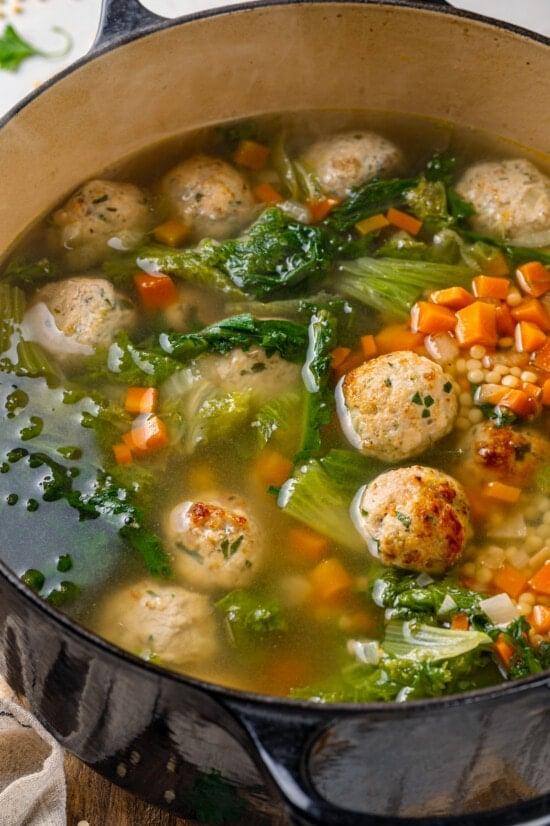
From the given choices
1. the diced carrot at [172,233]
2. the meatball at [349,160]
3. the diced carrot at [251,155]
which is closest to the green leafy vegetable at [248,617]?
the diced carrot at [172,233]

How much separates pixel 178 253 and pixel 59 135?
1.86ft

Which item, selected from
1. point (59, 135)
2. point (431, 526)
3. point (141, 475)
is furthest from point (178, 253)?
point (431, 526)

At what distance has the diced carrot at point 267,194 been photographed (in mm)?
3508

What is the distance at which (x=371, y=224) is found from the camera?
11.3ft

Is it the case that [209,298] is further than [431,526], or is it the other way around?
[209,298]

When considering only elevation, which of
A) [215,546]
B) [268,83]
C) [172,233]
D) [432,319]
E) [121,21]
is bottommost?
[215,546]

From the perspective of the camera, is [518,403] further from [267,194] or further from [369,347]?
[267,194]

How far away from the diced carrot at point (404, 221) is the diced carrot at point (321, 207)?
7.2 inches

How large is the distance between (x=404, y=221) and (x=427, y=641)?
1.49 metres

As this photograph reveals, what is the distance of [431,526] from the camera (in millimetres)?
2662

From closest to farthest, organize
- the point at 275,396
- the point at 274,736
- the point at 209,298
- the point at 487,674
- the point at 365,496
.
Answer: the point at 274,736 < the point at 487,674 < the point at 365,496 < the point at 275,396 < the point at 209,298

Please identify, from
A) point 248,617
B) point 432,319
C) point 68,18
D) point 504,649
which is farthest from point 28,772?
point 68,18

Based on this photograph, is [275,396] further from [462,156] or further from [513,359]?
[462,156]

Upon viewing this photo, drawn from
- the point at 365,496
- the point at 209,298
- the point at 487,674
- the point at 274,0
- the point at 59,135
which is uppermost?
the point at 274,0
